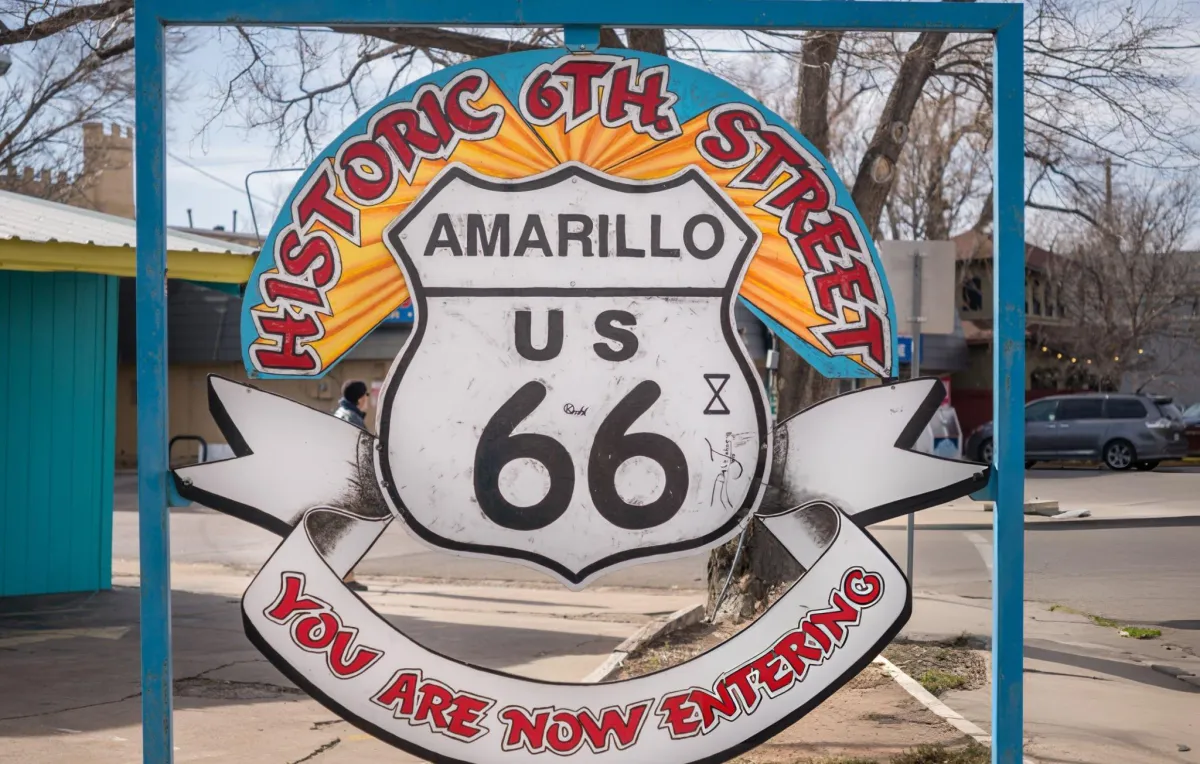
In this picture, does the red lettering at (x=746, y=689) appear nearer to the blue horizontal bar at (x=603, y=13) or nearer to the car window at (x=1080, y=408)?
the blue horizontal bar at (x=603, y=13)

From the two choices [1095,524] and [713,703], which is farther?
[1095,524]

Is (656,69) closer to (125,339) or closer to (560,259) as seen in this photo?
(560,259)

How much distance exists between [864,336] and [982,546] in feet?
37.4

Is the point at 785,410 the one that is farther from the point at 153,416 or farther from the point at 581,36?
the point at 153,416

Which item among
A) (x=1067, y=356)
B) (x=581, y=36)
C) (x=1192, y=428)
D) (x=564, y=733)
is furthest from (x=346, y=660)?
(x=1067, y=356)

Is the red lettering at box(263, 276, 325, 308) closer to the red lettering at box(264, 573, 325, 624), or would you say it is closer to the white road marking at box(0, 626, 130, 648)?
the red lettering at box(264, 573, 325, 624)

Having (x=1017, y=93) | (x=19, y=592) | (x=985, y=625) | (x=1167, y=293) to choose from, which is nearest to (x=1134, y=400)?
(x=1167, y=293)

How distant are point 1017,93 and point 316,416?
240cm

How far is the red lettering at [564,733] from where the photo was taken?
3.74 metres

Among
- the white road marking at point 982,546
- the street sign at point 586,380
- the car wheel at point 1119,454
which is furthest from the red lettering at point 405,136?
the car wheel at point 1119,454

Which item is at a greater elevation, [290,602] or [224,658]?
[290,602]

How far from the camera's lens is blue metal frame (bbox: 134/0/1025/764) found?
144 inches

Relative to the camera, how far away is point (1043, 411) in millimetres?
27219

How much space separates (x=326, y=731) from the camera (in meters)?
6.09
